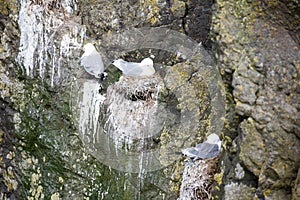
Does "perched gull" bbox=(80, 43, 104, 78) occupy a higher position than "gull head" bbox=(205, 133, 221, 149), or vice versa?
"perched gull" bbox=(80, 43, 104, 78)

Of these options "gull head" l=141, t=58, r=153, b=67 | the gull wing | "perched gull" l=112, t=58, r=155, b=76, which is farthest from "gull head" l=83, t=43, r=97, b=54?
the gull wing

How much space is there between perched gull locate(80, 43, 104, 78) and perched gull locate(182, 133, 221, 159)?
765mm

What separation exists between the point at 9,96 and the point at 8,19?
52 cm

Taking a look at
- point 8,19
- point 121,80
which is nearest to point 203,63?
point 121,80

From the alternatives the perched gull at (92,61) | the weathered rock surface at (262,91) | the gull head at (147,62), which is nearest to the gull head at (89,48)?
the perched gull at (92,61)

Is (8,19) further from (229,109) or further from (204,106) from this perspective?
(229,109)

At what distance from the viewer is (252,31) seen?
2014mm

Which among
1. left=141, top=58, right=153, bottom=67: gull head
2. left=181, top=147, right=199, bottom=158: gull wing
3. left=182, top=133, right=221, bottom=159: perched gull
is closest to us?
left=182, top=133, right=221, bottom=159: perched gull

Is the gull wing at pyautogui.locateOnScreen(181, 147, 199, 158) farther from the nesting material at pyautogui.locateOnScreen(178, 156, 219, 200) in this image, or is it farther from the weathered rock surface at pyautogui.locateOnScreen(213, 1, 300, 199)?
the weathered rock surface at pyautogui.locateOnScreen(213, 1, 300, 199)

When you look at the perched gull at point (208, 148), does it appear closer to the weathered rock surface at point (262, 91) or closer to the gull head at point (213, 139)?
the gull head at point (213, 139)

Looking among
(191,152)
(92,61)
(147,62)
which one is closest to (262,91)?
(191,152)

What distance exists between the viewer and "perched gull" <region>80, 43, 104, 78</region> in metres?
2.77

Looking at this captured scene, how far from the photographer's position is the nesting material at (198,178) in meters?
2.46

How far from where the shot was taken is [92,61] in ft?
9.07
